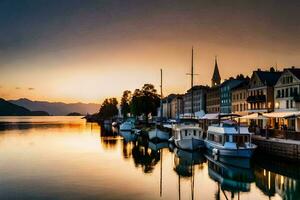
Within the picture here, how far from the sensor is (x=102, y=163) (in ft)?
188

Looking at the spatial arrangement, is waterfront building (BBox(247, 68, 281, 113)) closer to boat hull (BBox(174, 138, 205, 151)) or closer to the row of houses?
the row of houses

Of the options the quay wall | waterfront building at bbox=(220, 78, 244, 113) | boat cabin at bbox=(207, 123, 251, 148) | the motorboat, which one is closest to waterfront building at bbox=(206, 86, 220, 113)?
waterfront building at bbox=(220, 78, 244, 113)

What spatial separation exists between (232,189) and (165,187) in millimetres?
6870

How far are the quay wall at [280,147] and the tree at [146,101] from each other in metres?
74.1

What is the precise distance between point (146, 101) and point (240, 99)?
1495 inches

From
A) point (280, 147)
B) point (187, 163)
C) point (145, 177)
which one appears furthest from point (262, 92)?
point (145, 177)

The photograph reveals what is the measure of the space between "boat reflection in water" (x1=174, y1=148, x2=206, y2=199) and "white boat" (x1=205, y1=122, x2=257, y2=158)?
328 cm

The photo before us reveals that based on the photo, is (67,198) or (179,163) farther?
(179,163)

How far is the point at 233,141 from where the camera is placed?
55.7m

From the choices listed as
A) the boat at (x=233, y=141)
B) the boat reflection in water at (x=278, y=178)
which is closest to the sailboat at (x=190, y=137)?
the boat at (x=233, y=141)

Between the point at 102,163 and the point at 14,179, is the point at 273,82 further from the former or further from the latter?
the point at 14,179

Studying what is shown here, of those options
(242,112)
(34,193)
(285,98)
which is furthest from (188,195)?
(242,112)

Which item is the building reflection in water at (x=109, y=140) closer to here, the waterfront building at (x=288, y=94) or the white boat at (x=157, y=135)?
the white boat at (x=157, y=135)

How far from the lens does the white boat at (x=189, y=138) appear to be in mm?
67812
